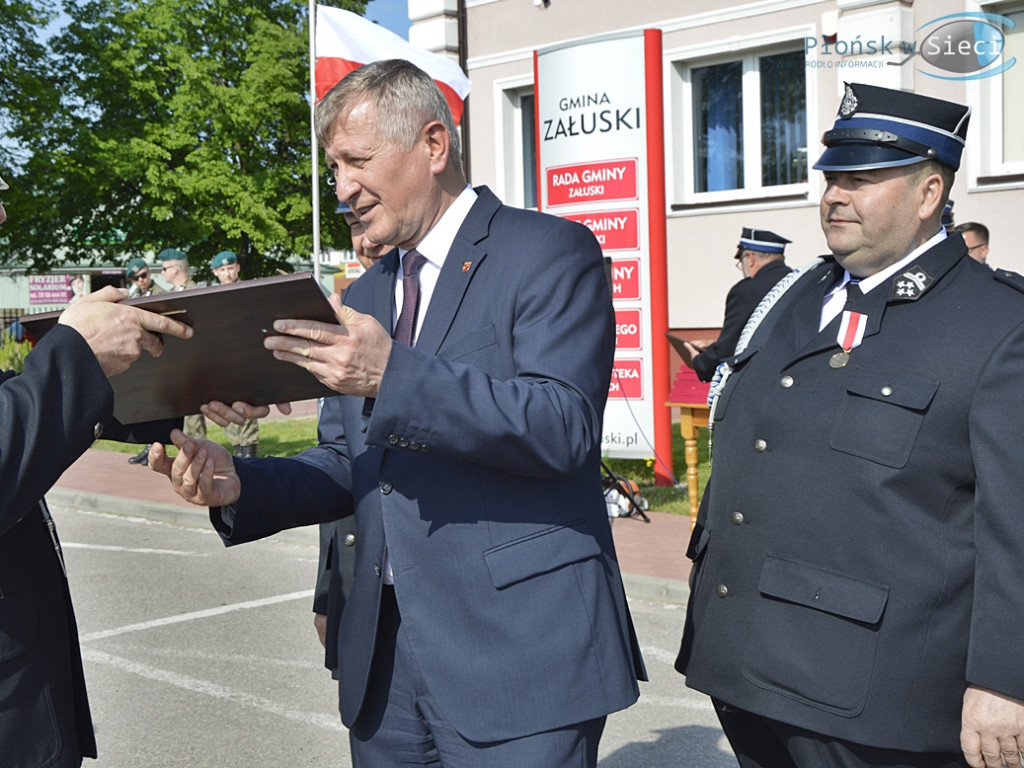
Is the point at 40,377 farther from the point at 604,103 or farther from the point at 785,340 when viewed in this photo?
the point at 604,103

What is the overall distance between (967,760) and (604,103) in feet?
25.6

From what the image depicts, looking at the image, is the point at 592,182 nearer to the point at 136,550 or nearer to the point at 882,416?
the point at 136,550

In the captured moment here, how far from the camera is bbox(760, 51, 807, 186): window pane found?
48.0 ft

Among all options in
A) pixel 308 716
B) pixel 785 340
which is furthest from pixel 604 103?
pixel 785 340

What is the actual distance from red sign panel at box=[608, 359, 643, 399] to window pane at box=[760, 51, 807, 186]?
20.4ft

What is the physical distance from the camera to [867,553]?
2316mm

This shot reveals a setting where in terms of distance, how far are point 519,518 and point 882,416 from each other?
766 millimetres

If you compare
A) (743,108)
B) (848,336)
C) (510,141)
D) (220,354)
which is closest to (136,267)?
(510,141)

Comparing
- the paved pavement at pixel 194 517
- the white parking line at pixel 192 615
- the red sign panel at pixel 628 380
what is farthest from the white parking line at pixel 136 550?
the red sign panel at pixel 628 380

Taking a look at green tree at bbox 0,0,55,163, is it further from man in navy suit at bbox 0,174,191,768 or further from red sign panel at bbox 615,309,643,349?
man in navy suit at bbox 0,174,191,768

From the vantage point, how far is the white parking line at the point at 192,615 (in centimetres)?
639

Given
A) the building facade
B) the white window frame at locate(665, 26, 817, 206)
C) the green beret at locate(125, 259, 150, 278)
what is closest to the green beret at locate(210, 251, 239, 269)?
the green beret at locate(125, 259, 150, 278)

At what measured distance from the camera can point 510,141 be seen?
1725 centimetres

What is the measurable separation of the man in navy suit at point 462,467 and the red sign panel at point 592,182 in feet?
23.3
